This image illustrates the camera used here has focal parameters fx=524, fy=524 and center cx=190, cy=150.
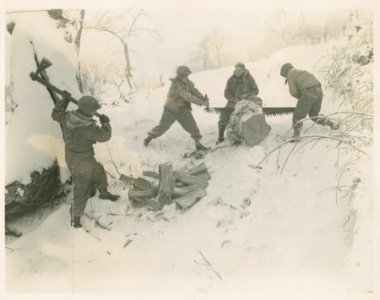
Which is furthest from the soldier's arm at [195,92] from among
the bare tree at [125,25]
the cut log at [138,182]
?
the cut log at [138,182]

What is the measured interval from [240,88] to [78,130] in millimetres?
1444

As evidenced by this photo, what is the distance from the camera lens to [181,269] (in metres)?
4.36

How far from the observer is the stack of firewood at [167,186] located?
4.48m

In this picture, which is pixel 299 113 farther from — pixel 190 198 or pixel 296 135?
pixel 190 198

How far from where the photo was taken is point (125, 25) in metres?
4.50

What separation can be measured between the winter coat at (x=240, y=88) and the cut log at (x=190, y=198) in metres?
0.83

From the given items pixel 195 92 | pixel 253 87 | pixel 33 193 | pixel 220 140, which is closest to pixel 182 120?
pixel 195 92

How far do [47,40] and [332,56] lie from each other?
97.0 inches

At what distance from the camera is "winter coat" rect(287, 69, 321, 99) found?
4578mm

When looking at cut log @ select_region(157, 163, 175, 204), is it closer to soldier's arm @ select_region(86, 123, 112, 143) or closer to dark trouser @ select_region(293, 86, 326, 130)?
soldier's arm @ select_region(86, 123, 112, 143)

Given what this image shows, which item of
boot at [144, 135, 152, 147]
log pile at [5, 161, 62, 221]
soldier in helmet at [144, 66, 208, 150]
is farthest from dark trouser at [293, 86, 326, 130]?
log pile at [5, 161, 62, 221]

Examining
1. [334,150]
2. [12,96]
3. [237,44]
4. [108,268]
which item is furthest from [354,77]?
[12,96]

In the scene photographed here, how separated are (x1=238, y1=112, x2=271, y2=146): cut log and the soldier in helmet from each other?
0.36 m

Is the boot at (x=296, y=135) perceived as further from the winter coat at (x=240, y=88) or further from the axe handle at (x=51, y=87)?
the axe handle at (x=51, y=87)
